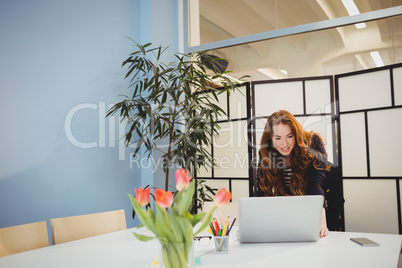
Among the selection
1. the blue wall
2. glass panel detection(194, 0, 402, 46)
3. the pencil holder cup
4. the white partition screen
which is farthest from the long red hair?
the pencil holder cup

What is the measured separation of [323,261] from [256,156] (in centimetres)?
295

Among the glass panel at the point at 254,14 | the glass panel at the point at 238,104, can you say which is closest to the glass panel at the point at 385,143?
the glass panel at the point at 254,14

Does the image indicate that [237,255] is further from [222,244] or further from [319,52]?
[319,52]

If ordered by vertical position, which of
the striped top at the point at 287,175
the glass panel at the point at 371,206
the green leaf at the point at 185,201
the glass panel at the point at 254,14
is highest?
the glass panel at the point at 254,14

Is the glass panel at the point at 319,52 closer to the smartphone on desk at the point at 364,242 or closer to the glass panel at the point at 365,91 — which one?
the glass panel at the point at 365,91

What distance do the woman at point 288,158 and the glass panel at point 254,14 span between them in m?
1.21

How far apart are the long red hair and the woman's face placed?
0.12 ft

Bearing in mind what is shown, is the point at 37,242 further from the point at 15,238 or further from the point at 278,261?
the point at 278,261

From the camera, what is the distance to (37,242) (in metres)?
2.21

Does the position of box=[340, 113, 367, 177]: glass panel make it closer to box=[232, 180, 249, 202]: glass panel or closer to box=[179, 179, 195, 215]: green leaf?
Result: box=[232, 180, 249, 202]: glass panel

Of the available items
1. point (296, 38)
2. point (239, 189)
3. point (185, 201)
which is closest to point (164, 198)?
point (185, 201)

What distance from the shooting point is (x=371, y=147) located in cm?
402

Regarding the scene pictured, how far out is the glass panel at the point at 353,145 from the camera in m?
4.07

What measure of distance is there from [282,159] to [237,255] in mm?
2714
